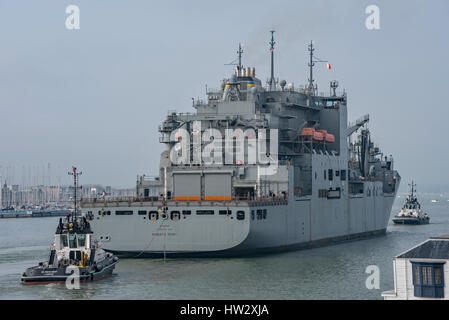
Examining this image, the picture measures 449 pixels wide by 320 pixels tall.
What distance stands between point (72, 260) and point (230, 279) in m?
8.18

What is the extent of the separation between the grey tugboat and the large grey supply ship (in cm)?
508

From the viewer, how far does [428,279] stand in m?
22.5

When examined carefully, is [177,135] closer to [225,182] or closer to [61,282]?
[225,182]

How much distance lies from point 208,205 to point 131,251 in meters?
5.70

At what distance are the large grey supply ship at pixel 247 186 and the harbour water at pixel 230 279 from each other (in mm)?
1528

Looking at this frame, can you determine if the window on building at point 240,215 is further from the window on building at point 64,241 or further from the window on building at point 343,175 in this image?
the window on building at point 343,175

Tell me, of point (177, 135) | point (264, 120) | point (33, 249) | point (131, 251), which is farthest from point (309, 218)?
point (33, 249)

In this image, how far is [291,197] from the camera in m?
47.2

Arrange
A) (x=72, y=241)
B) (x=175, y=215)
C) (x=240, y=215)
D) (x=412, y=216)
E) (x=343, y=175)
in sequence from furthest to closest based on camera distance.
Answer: (x=412, y=216) < (x=343, y=175) < (x=175, y=215) < (x=240, y=215) < (x=72, y=241)

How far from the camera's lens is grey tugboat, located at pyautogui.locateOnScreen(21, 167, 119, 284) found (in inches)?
1310

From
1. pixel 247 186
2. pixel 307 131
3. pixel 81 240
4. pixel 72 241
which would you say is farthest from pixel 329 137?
pixel 72 241

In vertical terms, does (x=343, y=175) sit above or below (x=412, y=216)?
above

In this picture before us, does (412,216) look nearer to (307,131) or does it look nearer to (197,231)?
(307,131)

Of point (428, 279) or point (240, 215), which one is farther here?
point (240, 215)
